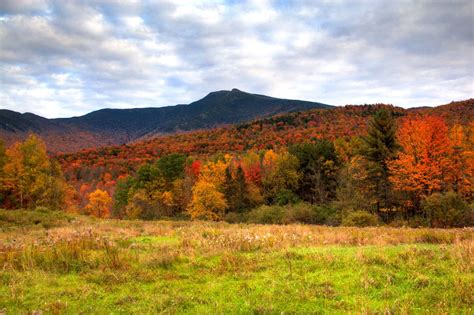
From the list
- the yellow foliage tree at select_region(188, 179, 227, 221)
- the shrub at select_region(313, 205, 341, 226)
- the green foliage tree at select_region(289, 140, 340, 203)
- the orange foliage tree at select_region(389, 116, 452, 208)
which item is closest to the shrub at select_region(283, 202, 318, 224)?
the shrub at select_region(313, 205, 341, 226)

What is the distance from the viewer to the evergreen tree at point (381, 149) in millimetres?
40594

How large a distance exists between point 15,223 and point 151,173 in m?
43.7

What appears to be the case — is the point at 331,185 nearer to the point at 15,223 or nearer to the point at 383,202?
the point at 383,202

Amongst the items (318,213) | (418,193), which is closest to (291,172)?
(318,213)

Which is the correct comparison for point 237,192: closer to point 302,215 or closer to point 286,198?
point 286,198

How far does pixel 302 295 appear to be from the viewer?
22.4 ft

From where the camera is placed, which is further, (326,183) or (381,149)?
(326,183)

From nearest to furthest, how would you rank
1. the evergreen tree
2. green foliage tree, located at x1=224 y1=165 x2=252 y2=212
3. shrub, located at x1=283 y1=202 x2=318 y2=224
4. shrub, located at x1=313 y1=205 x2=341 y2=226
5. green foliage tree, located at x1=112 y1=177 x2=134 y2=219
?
the evergreen tree, shrub, located at x1=313 y1=205 x2=341 y2=226, shrub, located at x1=283 y1=202 x2=318 y2=224, green foliage tree, located at x1=224 y1=165 x2=252 y2=212, green foliage tree, located at x1=112 y1=177 x2=134 y2=219

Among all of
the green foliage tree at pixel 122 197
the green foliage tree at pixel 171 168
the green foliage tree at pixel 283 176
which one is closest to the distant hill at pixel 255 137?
the green foliage tree at pixel 283 176

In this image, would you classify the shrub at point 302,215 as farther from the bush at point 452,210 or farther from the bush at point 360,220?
the bush at point 452,210

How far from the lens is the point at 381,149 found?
40406 mm

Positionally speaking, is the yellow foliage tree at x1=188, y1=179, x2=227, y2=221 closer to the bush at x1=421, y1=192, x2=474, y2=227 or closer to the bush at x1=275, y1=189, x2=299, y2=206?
the bush at x1=275, y1=189, x2=299, y2=206

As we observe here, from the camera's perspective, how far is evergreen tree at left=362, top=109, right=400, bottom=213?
4059cm

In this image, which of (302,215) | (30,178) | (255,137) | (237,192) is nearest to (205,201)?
(237,192)
